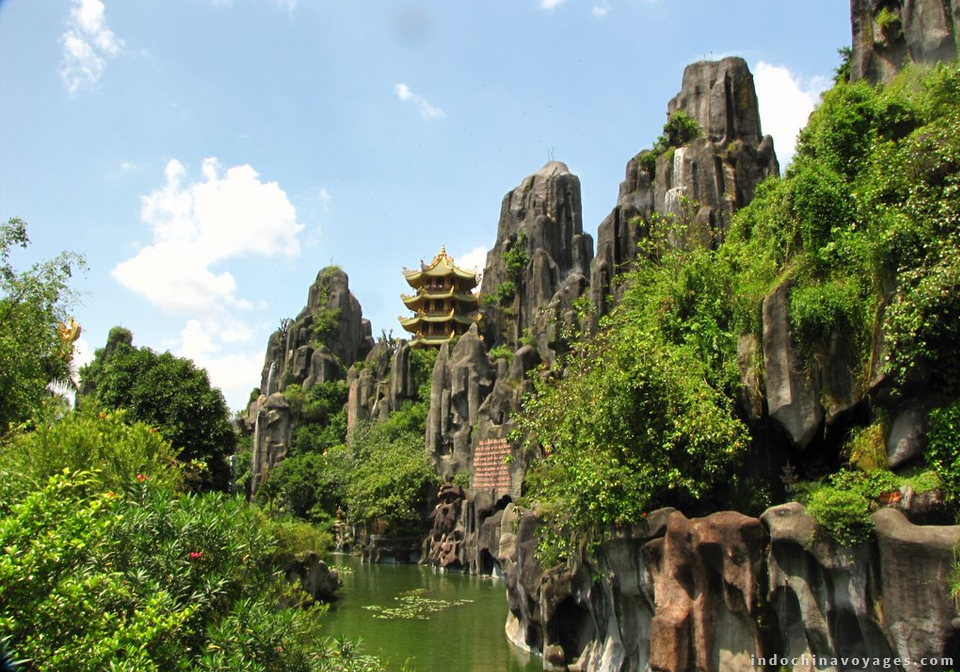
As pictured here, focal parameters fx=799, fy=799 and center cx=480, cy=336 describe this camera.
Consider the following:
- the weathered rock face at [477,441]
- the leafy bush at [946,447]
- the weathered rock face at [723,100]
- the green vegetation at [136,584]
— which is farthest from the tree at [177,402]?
the leafy bush at [946,447]

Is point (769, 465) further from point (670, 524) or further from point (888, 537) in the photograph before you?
point (888, 537)

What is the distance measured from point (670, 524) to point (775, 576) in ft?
4.69

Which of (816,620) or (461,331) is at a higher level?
(461,331)

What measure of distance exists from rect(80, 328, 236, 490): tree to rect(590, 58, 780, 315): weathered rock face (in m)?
15.0

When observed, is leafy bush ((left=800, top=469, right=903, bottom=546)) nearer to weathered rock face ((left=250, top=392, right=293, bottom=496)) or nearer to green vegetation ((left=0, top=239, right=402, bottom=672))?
green vegetation ((left=0, top=239, right=402, bottom=672))

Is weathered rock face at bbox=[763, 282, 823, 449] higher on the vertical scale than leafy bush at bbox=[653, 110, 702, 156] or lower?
lower

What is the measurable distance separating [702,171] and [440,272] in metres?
32.5

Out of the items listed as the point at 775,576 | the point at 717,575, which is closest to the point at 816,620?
the point at 775,576

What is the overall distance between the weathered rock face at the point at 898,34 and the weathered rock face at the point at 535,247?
2884 centimetres

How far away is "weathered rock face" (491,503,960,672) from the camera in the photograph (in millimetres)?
7527

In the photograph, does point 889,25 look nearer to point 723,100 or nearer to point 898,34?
point 898,34

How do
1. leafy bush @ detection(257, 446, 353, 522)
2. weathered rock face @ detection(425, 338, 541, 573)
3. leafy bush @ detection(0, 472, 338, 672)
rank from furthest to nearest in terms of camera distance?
leafy bush @ detection(257, 446, 353, 522) < weathered rock face @ detection(425, 338, 541, 573) < leafy bush @ detection(0, 472, 338, 672)

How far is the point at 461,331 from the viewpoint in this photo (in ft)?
182

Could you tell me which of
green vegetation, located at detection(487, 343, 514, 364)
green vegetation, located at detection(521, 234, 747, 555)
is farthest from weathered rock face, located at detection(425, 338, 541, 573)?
green vegetation, located at detection(521, 234, 747, 555)
